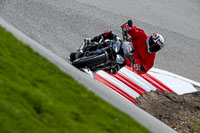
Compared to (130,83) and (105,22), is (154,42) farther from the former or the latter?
(105,22)

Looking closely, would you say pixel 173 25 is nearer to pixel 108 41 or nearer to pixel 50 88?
pixel 108 41

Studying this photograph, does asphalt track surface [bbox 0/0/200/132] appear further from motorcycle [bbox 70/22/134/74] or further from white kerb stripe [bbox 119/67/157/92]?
white kerb stripe [bbox 119/67/157/92]

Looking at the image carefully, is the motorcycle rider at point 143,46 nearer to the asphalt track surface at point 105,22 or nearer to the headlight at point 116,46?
the headlight at point 116,46

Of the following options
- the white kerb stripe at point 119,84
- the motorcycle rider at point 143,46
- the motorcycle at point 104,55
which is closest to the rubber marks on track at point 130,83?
the white kerb stripe at point 119,84

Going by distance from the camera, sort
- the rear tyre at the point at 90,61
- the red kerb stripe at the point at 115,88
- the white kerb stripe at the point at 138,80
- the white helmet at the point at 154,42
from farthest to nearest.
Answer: the white kerb stripe at the point at 138,80, the red kerb stripe at the point at 115,88, the white helmet at the point at 154,42, the rear tyre at the point at 90,61

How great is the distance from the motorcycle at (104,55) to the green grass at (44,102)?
171cm

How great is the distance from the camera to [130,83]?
9.50m

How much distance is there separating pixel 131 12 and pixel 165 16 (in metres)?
1.50

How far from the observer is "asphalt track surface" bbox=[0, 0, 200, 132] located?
390 inches

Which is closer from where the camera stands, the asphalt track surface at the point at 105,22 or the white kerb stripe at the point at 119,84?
the white kerb stripe at the point at 119,84

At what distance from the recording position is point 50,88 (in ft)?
17.7

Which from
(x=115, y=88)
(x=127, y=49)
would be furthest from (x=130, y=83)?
(x=127, y=49)

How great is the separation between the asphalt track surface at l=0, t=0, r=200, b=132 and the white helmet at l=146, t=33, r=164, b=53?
1984 millimetres

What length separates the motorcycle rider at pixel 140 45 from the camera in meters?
8.40
